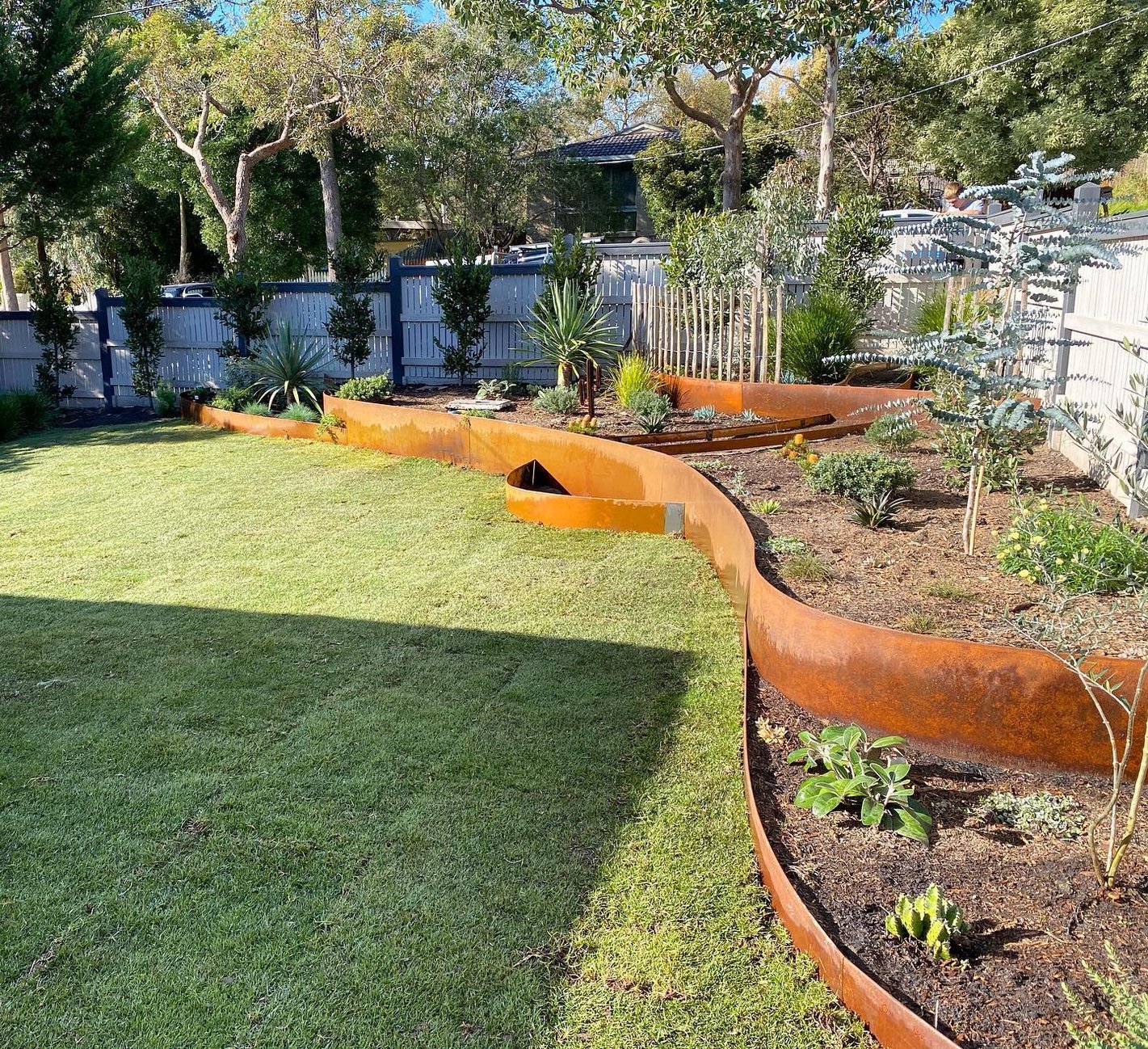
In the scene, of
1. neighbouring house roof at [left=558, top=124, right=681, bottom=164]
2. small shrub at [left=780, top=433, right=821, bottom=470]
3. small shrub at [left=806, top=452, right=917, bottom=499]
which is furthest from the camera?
neighbouring house roof at [left=558, top=124, right=681, bottom=164]

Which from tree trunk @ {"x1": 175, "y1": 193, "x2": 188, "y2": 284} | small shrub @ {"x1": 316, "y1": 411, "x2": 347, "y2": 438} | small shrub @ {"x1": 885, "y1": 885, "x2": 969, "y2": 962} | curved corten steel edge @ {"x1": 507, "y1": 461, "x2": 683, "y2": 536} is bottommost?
small shrub @ {"x1": 885, "y1": 885, "x2": 969, "y2": 962}

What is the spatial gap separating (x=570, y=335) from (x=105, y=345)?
7834 mm

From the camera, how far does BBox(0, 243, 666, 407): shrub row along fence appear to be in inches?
509

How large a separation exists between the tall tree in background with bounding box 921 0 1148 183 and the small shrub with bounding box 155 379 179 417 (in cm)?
1889

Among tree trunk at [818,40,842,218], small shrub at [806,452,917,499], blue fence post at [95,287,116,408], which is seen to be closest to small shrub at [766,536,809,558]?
small shrub at [806,452,917,499]

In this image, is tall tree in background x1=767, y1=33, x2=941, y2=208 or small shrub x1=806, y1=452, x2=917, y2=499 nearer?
small shrub x1=806, y1=452, x2=917, y2=499

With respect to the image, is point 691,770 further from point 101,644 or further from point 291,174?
point 291,174

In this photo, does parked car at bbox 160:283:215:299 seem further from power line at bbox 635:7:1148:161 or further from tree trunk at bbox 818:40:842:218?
tree trunk at bbox 818:40:842:218

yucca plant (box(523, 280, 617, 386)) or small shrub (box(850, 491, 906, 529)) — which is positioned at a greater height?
yucca plant (box(523, 280, 617, 386))

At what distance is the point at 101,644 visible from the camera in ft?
16.7

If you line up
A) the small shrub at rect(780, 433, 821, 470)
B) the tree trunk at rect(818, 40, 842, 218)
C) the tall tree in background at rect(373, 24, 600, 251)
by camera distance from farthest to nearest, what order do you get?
the tall tree in background at rect(373, 24, 600, 251)
the tree trunk at rect(818, 40, 842, 218)
the small shrub at rect(780, 433, 821, 470)

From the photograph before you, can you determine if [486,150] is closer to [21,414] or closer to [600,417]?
[21,414]

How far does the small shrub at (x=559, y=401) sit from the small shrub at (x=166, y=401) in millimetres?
6046

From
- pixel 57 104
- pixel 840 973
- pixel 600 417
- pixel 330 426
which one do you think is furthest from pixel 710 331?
pixel 57 104
